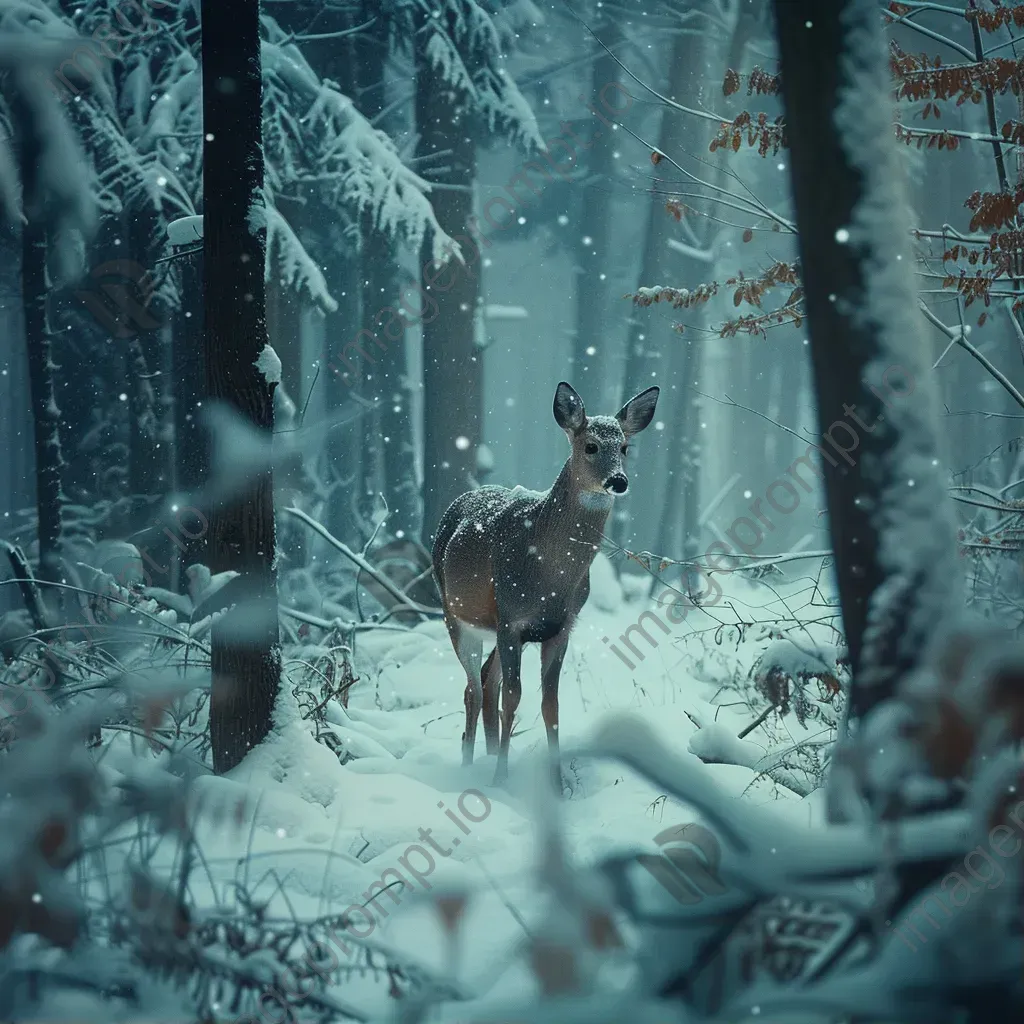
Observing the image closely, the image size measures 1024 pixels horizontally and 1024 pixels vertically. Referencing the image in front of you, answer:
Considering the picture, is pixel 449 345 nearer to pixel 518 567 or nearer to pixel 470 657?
pixel 470 657

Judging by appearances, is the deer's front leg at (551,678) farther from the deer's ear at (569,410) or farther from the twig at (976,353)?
the twig at (976,353)

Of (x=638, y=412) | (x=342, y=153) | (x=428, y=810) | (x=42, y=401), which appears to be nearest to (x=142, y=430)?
(x=42, y=401)

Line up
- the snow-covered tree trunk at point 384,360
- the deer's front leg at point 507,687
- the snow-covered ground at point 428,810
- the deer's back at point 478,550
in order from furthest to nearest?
1. the snow-covered tree trunk at point 384,360
2. the deer's back at point 478,550
3. the deer's front leg at point 507,687
4. the snow-covered ground at point 428,810

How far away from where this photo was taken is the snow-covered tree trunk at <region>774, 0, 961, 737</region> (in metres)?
2.02

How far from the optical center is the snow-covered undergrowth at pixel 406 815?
2102 millimetres

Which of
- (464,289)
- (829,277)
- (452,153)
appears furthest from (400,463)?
(829,277)

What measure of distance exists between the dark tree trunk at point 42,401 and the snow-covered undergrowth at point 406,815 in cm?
463

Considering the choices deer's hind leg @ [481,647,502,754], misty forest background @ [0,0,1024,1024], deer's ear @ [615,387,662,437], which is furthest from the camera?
deer's hind leg @ [481,647,502,754]

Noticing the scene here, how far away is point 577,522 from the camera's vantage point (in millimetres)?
5348

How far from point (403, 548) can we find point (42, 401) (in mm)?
4972

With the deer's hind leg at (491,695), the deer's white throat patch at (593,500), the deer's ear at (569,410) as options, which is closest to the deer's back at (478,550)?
the deer's hind leg at (491,695)

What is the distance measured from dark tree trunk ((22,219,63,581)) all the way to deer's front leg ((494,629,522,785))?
704 centimetres

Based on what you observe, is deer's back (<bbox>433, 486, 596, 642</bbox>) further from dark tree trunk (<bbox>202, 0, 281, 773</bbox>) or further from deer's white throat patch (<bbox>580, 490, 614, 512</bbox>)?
dark tree trunk (<bbox>202, 0, 281, 773</bbox>)

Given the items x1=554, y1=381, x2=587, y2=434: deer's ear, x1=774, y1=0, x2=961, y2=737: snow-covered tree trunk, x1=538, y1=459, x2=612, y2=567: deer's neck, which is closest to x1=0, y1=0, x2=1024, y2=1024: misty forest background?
x1=774, y1=0, x2=961, y2=737: snow-covered tree trunk
